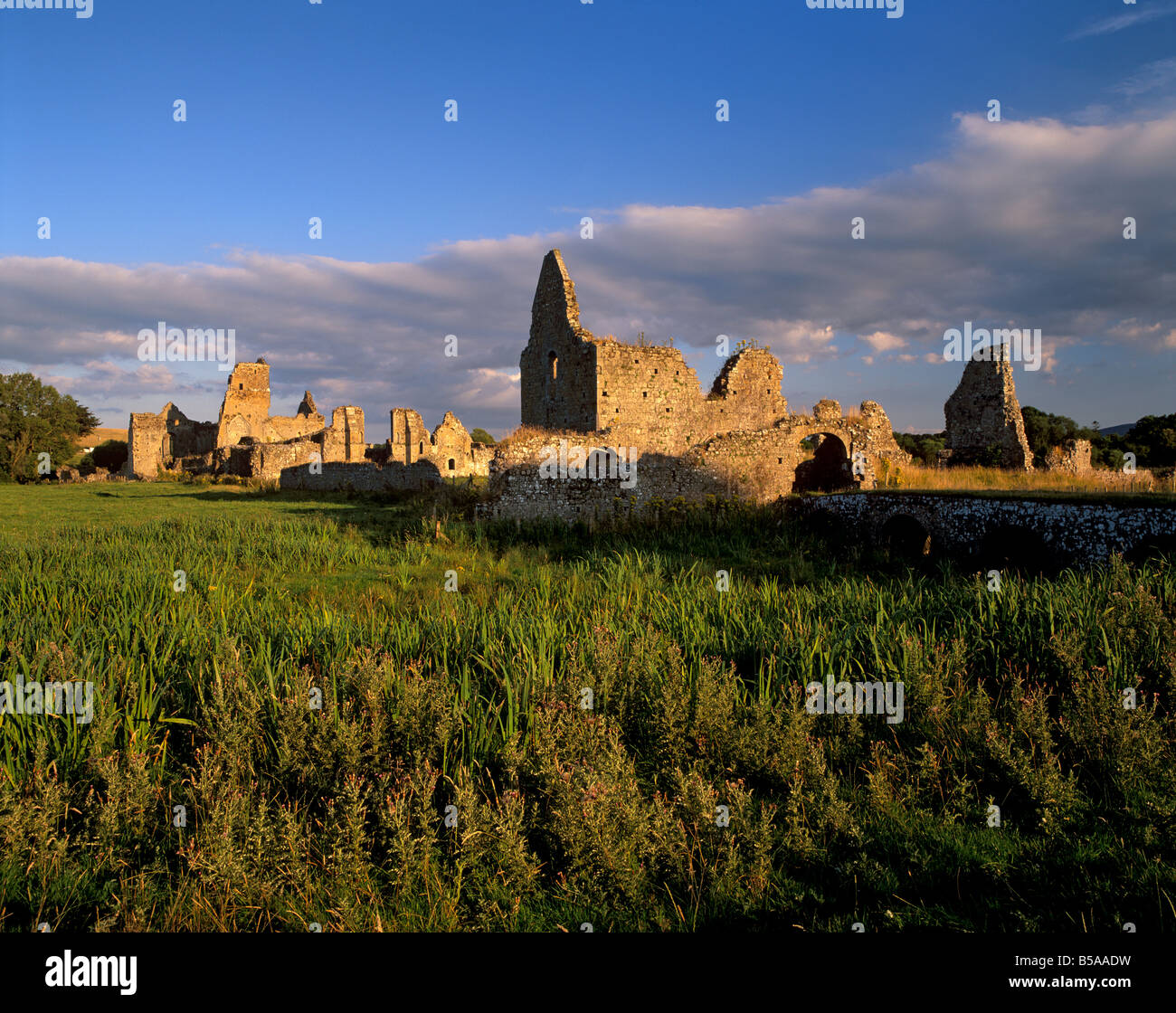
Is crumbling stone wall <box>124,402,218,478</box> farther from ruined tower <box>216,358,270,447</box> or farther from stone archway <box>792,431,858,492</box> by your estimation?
Answer: stone archway <box>792,431,858,492</box>

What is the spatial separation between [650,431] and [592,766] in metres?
16.3

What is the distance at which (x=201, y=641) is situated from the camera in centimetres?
640

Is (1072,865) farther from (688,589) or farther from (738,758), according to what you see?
(688,589)

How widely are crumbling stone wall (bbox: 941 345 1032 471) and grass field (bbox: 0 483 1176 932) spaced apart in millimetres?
18641

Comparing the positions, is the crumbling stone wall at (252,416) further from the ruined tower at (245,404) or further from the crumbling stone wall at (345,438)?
the crumbling stone wall at (345,438)

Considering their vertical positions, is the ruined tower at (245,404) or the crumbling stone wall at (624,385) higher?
the ruined tower at (245,404)

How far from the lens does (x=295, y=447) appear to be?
127ft

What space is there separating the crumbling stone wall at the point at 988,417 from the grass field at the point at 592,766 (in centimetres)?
1864

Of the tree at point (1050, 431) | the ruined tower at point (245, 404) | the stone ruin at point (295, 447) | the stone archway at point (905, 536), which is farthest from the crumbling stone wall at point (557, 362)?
the tree at point (1050, 431)

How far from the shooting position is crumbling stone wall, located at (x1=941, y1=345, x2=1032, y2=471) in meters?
24.6

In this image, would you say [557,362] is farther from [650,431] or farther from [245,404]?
[245,404]

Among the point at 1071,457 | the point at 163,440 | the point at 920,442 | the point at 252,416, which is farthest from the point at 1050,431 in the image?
the point at 163,440

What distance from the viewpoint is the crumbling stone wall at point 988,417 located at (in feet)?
80.8
